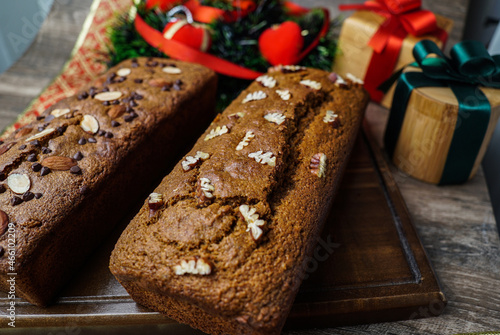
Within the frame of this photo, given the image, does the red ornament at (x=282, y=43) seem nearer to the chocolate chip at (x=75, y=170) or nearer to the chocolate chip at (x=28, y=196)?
the chocolate chip at (x=75, y=170)

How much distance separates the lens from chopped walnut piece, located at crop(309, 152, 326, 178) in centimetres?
133

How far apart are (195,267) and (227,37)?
1.44 meters

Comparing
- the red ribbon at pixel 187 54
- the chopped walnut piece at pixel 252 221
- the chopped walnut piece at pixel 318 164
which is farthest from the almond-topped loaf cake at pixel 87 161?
the chopped walnut piece at pixel 318 164

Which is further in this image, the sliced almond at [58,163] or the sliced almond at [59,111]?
the sliced almond at [59,111]

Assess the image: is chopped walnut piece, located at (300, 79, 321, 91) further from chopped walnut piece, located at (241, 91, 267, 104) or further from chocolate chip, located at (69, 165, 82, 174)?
chocolate chip, located at (69, 165, 82, 174)

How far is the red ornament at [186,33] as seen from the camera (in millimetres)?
1970

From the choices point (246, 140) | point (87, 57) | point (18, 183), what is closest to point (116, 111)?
point (18, 183)

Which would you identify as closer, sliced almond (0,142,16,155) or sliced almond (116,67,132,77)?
sliced almond (0,142,16,155)

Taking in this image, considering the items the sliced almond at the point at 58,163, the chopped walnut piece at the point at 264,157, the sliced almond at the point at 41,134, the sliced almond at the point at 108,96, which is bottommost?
the sliced almond at the point at 58,163

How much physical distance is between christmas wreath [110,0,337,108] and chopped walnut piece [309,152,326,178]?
2.71 ft

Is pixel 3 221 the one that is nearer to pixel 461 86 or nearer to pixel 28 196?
pixel 28 196

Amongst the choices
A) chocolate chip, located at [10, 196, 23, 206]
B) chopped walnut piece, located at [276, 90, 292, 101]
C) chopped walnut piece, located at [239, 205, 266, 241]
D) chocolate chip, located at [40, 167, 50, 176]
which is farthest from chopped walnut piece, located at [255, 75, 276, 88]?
chocolate chip, located at [10, 196, 23, 206]

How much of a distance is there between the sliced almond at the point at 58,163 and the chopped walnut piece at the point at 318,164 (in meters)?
0.83

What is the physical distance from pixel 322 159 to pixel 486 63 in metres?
0.85
